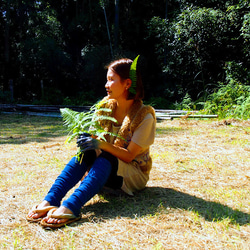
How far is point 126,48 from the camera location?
1369 centimetres

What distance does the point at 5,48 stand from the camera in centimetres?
1432

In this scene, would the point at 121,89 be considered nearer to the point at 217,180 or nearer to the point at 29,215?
the point at 29,215

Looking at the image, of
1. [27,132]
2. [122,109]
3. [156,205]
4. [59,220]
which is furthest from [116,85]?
[27,132]

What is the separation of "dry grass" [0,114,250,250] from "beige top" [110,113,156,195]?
104mm

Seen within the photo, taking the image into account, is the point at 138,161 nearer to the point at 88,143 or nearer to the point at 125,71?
the point at 88,143

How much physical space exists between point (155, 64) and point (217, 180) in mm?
11099

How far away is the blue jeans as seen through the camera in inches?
69.7

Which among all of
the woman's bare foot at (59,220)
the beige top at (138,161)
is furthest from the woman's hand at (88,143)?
the woman's bare foot at (59,220)

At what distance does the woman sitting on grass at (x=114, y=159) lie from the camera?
1.77 metres

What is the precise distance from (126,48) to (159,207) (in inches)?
487

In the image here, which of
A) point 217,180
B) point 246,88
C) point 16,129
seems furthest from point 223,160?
point 246,88

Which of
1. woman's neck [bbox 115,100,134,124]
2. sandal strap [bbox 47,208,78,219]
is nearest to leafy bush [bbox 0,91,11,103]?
woman's neck [bbox 115,100,134,124]

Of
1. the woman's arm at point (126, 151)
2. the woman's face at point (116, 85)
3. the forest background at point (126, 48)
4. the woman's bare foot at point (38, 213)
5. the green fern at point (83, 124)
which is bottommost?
the woman's bare foot at point (38, 213)

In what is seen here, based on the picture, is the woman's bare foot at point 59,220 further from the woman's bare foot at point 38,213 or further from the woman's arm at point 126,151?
the woman's arm at point 126,151
